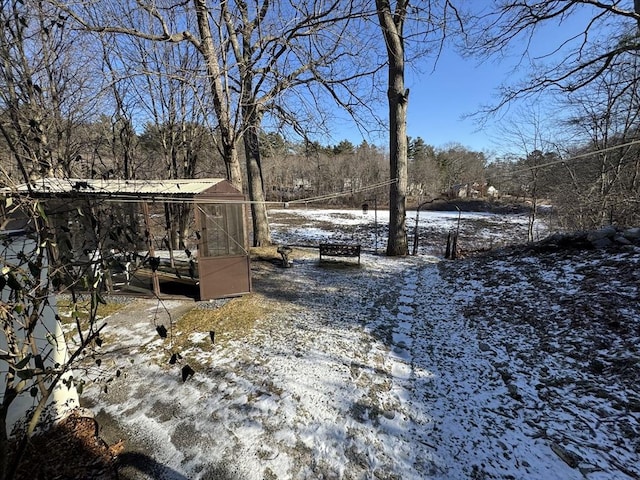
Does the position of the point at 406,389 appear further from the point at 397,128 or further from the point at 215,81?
the point at 397,128

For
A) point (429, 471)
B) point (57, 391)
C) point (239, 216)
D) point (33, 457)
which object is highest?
point (239, 216)

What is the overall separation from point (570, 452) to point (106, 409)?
4424 mm

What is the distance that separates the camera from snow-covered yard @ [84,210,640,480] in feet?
8.06

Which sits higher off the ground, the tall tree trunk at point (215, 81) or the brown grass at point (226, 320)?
the tall tree trunk at point (215, 81)

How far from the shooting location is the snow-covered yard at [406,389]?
8.06 feet

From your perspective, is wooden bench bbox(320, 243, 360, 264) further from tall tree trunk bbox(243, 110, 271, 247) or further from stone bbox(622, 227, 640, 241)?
stone bbox(622, 227, 640, 241)

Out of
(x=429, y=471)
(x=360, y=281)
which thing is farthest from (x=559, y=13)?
(x=429, y=471)

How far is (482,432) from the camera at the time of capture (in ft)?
8.96

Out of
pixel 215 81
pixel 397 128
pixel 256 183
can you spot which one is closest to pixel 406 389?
pixel 215 81

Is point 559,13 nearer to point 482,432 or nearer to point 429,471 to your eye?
point 482,432

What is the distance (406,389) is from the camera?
3357 mm

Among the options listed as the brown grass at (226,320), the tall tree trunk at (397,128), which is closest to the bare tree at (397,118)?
the tall tree trunk at (397,128)

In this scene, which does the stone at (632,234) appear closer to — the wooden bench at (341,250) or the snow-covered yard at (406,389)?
the snow-covered yard at (406,389)

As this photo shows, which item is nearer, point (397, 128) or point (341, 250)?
point (341, 250)
